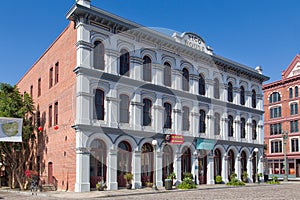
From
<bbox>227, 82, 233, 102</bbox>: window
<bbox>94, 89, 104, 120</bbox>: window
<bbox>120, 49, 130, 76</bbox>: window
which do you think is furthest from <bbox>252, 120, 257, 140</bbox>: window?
<bbox>94, 89, 104, 120</bbox>: window

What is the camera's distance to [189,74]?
33094 mm

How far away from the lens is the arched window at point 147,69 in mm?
29434

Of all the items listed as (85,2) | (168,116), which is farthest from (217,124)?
(85,2)

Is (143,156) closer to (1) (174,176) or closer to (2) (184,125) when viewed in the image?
(1) (174,176)

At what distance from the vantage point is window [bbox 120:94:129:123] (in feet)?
90.4

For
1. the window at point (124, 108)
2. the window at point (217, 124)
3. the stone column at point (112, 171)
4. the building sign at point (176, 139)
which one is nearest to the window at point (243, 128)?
the window at point (217, 124)

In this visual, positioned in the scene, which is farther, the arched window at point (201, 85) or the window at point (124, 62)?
the arched window at point (201, 85)

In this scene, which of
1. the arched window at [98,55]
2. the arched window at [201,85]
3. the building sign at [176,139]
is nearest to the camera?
the arched window at [98,55]

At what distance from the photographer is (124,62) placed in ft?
92.4

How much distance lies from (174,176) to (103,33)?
11.9m

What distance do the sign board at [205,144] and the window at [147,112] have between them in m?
5.61

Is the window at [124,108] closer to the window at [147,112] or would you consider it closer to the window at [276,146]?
the window at [147,112]

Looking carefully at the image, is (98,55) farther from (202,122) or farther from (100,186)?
(202,122)

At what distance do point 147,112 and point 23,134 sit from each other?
10.2m
